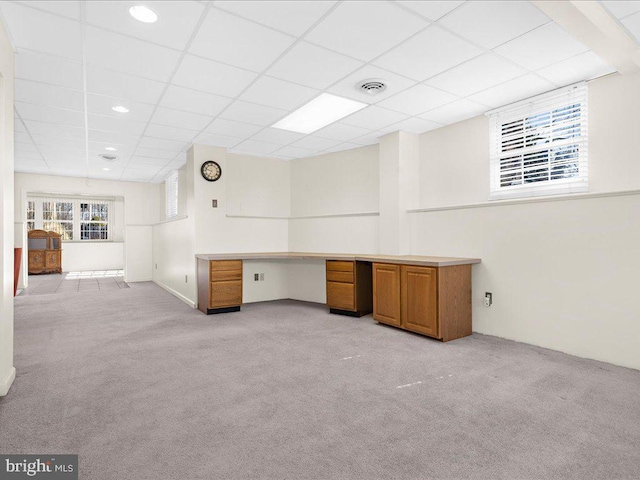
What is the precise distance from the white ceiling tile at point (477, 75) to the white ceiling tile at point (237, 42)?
148 cm

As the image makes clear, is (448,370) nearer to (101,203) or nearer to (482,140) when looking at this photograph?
(482,140)

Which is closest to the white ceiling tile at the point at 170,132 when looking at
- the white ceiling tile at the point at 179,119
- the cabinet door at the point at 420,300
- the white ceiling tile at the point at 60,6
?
the white ceiling tile at the point at 179,119

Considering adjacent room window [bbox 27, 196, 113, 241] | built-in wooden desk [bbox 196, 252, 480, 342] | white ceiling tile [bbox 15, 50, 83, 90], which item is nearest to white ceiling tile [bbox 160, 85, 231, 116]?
white ceiling tile [bbox 15, 50, 83, 90]

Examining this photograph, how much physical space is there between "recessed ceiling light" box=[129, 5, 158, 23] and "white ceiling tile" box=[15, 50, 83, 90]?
1.00 meters

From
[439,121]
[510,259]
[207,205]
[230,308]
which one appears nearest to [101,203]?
[207,205]

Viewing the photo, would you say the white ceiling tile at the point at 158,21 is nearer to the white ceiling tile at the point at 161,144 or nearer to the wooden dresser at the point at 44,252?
the white ceiling tile at the point at 161,144

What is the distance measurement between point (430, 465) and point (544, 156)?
321 cm

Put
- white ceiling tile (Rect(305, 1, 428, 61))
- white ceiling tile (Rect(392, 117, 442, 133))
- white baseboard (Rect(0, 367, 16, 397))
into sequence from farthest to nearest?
white ceiling tile (Rect(392, 117, 442, 133)) < white baseboard (Rect(0, 367, 16, 397)) < white ceiling tile (Rect(305, 1, 428, 61))

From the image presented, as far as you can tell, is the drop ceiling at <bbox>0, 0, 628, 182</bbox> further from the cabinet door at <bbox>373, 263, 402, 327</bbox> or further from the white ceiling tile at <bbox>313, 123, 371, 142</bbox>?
the cabinet door at <bbox>373, 263, 402, 327</bbox>

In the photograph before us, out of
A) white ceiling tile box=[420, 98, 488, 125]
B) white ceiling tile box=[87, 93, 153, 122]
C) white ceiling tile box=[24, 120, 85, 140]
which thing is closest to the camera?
white ceiling tile box=[87, 93, 153, 122]

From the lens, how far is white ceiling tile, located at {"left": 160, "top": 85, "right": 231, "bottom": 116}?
3498 millimetres

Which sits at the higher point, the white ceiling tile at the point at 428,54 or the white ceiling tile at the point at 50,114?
the white ceiling tile at the point at 50,114

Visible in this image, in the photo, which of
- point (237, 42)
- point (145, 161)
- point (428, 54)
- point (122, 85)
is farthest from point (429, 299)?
point (145, 161)

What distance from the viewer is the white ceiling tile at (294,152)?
5680mm
